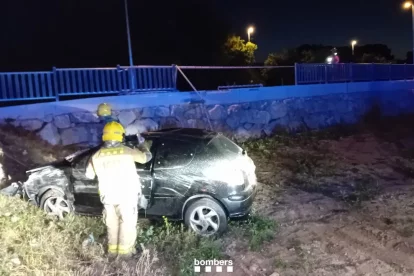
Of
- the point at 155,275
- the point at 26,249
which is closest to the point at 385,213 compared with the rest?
the point at 155,275

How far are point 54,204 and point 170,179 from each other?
1.80m

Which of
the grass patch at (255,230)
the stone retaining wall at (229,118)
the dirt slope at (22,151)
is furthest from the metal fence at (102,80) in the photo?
the grass patch at (255,230)

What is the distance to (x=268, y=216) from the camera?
689cm

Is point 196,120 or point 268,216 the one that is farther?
point 196,120

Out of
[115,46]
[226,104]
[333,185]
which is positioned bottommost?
[333,185]

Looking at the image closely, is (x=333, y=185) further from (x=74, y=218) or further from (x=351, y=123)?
(x=351, y=123)

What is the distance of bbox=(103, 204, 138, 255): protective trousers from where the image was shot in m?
5.18

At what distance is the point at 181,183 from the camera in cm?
595

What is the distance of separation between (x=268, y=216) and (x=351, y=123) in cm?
1047

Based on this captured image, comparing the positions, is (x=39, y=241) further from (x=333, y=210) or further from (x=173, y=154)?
(x=333, y=210)

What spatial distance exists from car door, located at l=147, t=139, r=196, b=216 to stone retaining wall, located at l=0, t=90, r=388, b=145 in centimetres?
446

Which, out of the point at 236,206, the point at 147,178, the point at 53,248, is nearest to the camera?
the point at 53,248

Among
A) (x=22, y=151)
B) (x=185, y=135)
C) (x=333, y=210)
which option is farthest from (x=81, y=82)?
(x=333, y=210)

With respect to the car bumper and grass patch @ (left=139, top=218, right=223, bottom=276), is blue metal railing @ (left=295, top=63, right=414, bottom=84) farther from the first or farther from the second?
grass patch @ (left=139, top=218, right=223, bottom=276)
